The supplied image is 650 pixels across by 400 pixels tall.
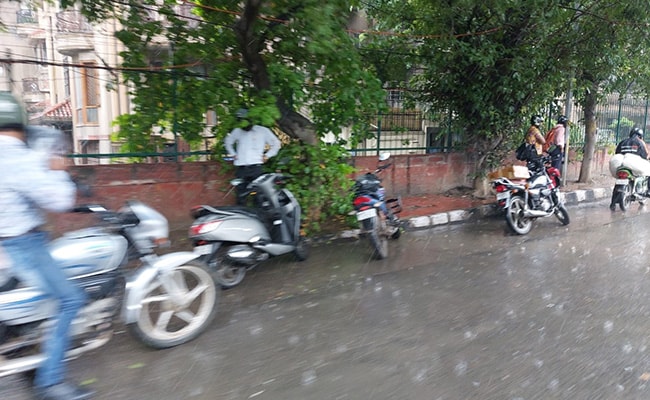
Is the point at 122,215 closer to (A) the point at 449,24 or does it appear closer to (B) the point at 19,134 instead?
(B) the point at 19,134

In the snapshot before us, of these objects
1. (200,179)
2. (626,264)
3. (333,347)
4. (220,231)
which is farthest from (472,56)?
(333,347)

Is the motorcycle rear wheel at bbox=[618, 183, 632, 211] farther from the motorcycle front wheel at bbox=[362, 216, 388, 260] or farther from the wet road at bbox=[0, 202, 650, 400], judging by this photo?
the motorcycle front wheel at bbox=[362, 216, 388, 260]

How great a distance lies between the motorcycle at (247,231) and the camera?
472cm

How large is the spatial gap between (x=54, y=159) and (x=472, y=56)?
279 inches

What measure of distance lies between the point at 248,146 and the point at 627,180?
24.0 feet

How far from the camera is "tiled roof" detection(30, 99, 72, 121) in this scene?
666cm

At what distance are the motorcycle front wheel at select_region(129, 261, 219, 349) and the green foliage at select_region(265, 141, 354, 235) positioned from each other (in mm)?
2805

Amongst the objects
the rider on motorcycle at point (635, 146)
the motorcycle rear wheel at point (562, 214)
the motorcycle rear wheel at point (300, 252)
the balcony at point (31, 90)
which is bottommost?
the motorcycle rear wheel at point (300, 252)

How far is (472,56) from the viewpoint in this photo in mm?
8273

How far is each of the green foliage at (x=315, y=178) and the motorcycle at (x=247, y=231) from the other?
86cm

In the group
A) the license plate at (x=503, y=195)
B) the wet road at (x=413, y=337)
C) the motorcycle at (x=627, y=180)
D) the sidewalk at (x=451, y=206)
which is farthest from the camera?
the motorcycle at (x=627, y=180)

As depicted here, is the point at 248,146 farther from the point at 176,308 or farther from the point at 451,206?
the point at 451,206

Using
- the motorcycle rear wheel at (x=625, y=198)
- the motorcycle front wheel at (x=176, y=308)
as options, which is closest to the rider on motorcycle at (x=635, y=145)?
the motorcycle rear wheel at (x=625, y=198)

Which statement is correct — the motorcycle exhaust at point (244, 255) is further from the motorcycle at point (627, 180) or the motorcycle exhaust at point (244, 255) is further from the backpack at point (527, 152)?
the motorcycle at point (627, 180)
